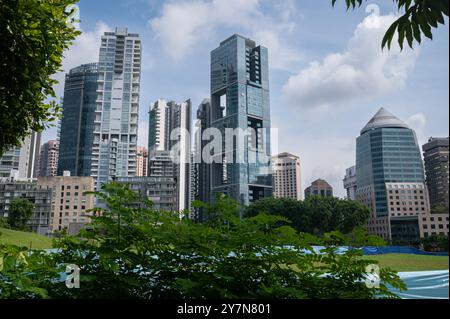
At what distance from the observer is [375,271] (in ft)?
3.68

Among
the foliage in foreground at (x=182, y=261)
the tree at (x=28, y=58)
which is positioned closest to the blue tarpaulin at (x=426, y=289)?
the foliage in foreground at (x=182, y=261)

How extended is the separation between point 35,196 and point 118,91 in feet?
123

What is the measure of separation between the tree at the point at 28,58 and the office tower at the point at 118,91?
0.47 metres

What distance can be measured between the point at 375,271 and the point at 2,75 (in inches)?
80.9

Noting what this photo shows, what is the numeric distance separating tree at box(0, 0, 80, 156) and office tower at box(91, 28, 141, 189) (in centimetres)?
47

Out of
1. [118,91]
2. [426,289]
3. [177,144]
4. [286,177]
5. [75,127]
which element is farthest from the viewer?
[75,127]

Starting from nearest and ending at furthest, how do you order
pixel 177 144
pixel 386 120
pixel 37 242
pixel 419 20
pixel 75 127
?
1. pixel 419 20
2. pixel 386 120
3. pixel 37 242
4. pixel 177 144
5. pixel 75 127

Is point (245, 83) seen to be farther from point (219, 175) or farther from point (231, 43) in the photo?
point (219, 175)

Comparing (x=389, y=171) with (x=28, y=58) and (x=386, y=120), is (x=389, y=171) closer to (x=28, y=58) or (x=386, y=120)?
(x=386, y=120)

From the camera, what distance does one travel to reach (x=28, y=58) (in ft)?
6.52

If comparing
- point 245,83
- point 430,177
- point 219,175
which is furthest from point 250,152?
point 430,177

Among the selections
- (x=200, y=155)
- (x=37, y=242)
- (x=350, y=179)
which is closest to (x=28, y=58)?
(x=200, y=155)

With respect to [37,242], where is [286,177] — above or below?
above
